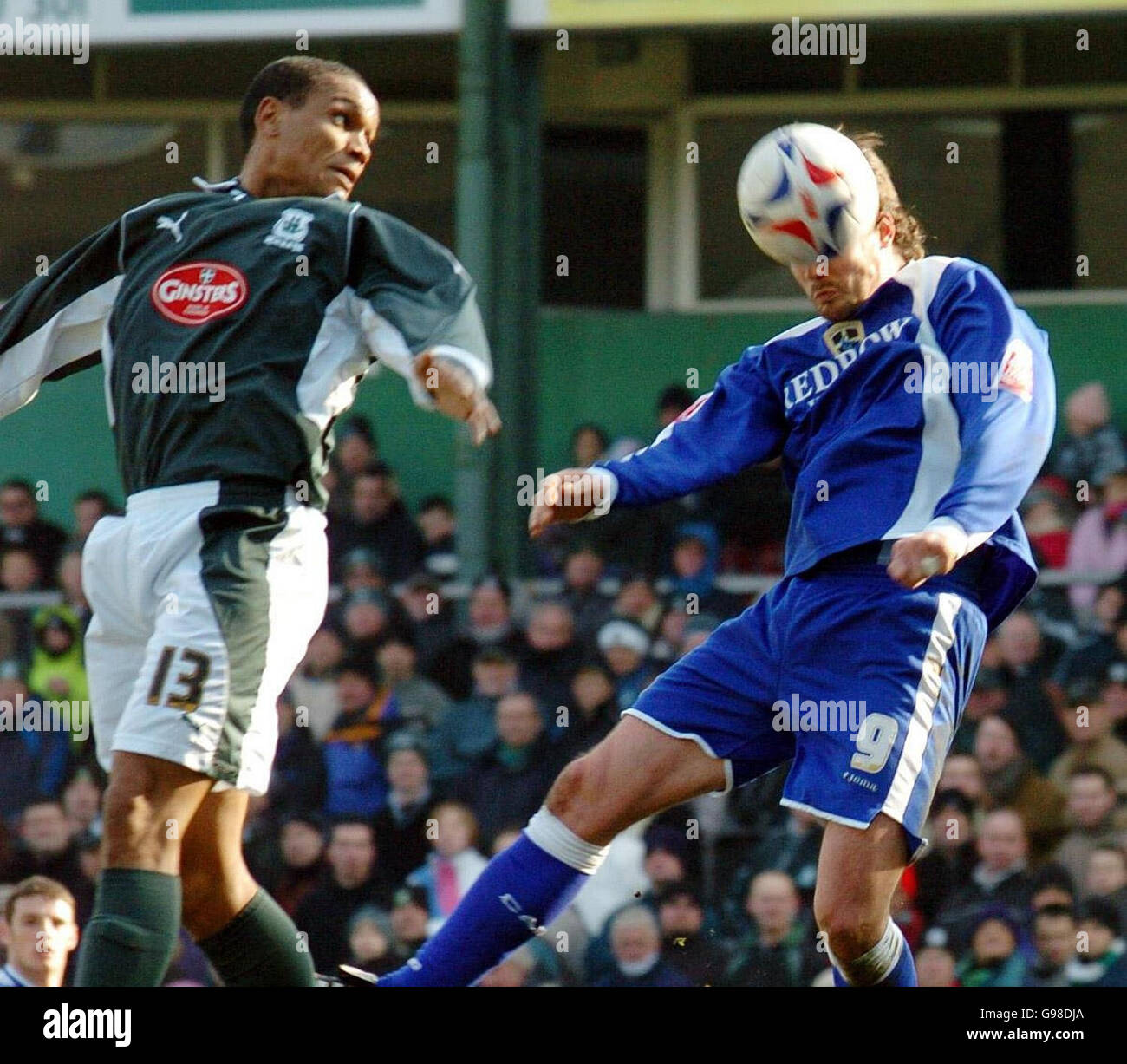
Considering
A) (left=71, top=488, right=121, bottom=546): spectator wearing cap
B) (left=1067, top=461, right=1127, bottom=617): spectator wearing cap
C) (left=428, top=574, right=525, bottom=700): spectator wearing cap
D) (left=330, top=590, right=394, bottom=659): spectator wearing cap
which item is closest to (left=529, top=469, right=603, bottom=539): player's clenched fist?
(left=428, top=574, right=525, bottom=700): spectator wearing cap

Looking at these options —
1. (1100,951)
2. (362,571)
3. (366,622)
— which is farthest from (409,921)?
(1100,951)

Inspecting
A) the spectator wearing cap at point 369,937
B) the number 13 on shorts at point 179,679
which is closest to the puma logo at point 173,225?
the number 13 on shorts at point 179,679

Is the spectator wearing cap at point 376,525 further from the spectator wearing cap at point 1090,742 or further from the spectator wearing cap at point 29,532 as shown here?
the spectator wearing cap at point 1090,742

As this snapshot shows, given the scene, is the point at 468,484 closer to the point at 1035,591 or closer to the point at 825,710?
the point at 1035,591

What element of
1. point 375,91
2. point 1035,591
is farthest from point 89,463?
point 1035,591

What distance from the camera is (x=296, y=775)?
9047 millimetres

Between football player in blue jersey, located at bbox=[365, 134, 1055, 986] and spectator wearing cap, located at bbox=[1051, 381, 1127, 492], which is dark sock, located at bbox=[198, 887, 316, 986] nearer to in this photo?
football player in blue jersey, located at bbox=[365, 134, 1055, 986]

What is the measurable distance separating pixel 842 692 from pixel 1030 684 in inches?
160

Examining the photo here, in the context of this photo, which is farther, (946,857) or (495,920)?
(946,857)

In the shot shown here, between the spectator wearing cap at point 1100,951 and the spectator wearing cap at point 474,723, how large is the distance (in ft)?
8.00

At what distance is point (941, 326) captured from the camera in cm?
504

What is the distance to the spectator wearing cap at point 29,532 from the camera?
1049 centimetres

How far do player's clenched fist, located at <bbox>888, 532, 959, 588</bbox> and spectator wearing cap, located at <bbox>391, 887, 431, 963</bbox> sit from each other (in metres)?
→ 4.24

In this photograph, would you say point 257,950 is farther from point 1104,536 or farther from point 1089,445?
point 1089,445
